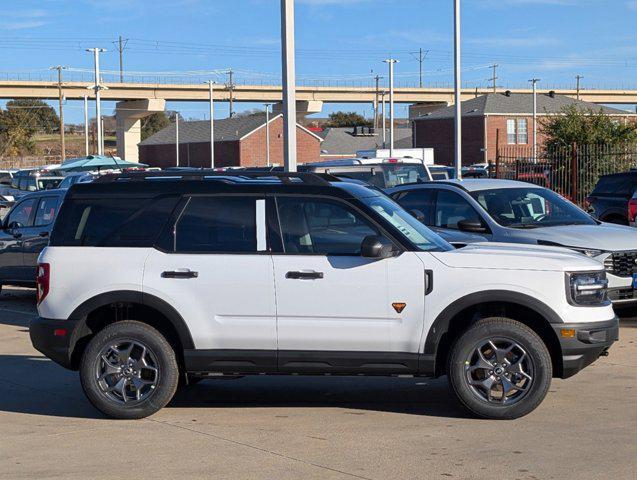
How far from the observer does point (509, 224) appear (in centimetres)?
1349

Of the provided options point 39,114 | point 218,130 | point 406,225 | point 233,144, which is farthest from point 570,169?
point 39,114

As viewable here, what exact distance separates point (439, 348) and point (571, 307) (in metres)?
1.07

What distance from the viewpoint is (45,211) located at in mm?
16609

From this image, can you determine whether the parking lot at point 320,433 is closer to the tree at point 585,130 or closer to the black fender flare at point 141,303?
the black fender flare at point 141,303

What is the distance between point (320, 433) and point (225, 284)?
4.56 ft

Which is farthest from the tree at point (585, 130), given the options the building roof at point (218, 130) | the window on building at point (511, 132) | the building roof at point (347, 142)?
the building roof at point (347, 142)

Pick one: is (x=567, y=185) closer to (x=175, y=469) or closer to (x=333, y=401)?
(x=333, y=401)

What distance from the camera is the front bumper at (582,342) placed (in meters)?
7.96

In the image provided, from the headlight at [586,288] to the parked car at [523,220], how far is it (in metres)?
4.03

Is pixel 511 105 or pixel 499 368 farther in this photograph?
pixel 511 105

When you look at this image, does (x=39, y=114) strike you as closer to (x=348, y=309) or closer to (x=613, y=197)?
(x=613, y=197)

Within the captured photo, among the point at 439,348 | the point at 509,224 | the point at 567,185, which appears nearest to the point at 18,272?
the point at 509,224

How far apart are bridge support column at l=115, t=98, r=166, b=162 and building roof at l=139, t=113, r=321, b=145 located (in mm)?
2020

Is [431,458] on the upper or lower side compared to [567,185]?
lower
